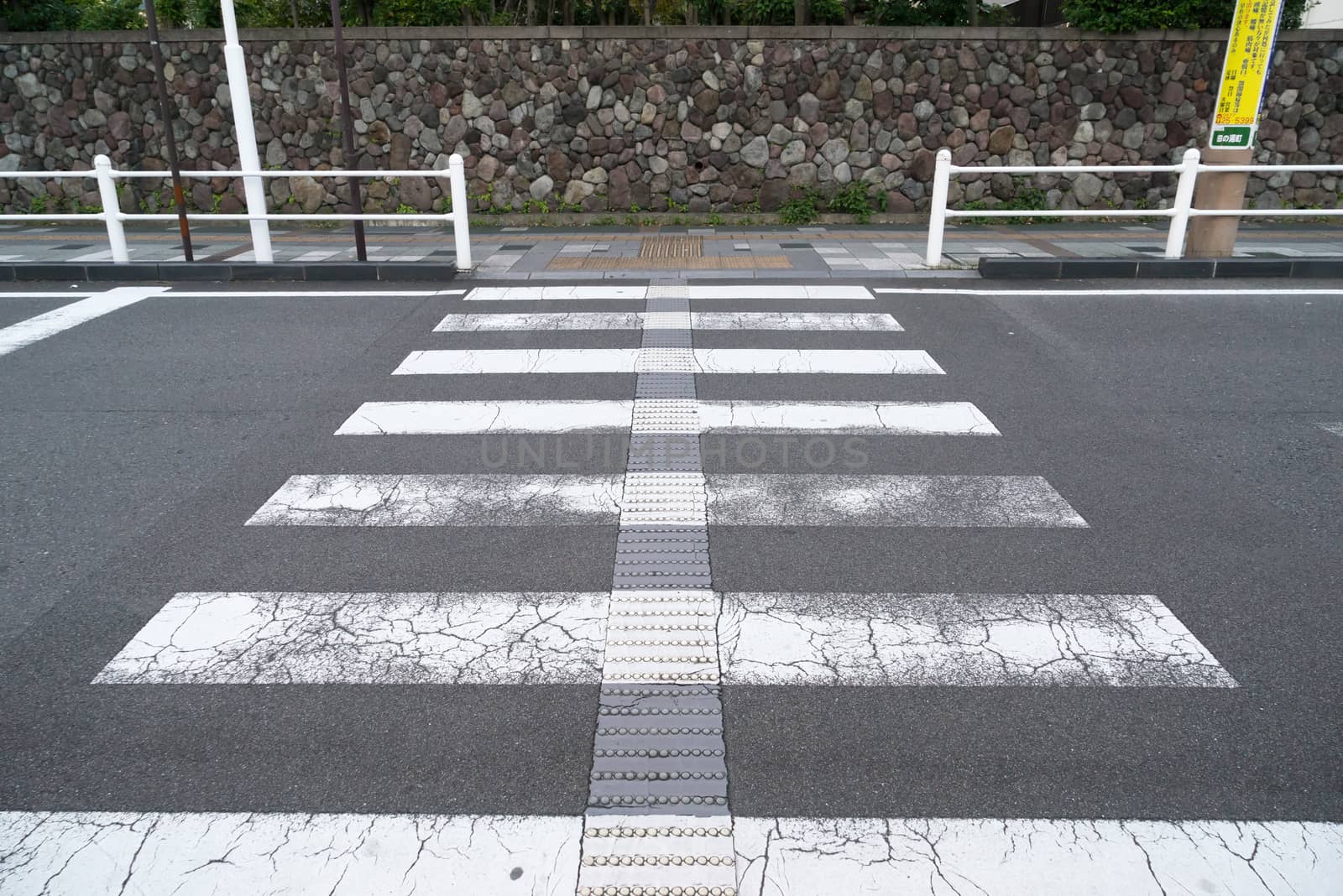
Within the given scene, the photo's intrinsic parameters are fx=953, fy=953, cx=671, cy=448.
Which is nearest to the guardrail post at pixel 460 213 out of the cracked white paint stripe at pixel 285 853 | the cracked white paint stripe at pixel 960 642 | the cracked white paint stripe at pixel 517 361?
the cracked white paint stripe at pixel 517 361

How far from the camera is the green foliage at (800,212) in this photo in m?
14.4

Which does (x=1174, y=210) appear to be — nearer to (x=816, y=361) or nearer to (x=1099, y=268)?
(x=1099, y=268)

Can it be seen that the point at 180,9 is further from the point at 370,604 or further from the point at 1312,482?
the point at 1312,482

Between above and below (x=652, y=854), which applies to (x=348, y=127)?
above

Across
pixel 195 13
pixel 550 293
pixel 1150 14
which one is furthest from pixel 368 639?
pixel 195 13

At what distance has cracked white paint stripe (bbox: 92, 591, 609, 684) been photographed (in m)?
3.51

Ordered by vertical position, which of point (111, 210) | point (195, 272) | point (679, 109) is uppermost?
point (679, 109)

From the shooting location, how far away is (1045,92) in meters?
14.3

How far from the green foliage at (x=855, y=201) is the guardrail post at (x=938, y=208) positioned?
3644mm

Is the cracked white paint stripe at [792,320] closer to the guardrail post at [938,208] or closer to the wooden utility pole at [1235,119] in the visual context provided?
the guardrail post at [938,208]

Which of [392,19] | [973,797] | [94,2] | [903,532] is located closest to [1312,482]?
[903,532]

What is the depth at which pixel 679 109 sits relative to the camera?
47.1 ft

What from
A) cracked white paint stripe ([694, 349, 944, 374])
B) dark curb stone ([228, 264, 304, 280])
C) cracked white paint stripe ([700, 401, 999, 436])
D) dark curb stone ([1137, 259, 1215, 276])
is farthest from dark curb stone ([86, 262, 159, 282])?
dark curb stone ([1137, 259, 1215, 276])

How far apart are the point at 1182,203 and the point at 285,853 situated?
1094 cm
